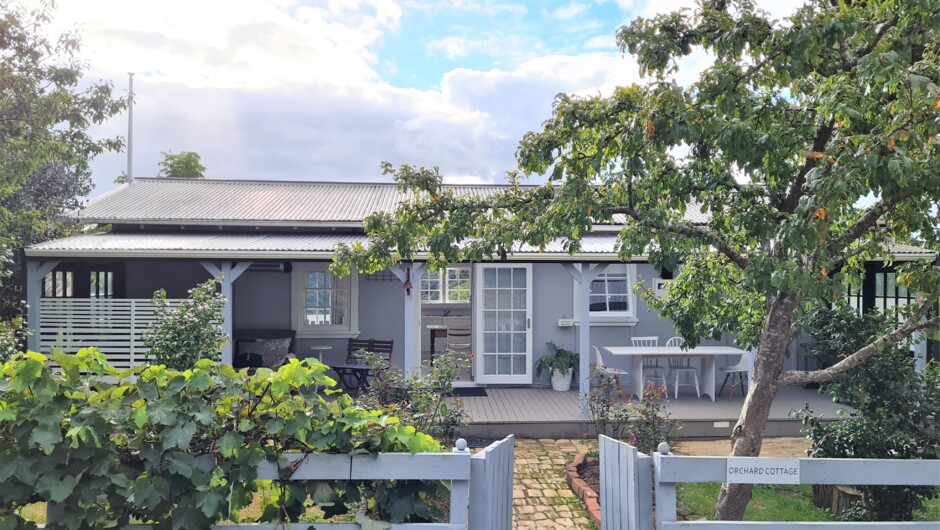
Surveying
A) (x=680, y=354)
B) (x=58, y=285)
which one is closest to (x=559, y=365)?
(x=680, y=354)

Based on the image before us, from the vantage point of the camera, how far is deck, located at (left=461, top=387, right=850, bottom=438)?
7.55 meters

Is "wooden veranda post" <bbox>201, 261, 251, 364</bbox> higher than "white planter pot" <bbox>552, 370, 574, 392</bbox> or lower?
higher

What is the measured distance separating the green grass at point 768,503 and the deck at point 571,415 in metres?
1.43

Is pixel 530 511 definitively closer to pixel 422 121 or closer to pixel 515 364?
pixel 515 364

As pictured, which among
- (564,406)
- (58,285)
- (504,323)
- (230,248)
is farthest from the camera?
(58,285)

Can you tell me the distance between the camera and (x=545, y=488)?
5699 millimetres

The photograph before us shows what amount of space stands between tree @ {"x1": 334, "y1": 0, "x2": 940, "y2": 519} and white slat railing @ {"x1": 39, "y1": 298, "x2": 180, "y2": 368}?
5014 mm

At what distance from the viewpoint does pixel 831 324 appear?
17.1ft

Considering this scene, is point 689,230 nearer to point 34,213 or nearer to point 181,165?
point 34,213

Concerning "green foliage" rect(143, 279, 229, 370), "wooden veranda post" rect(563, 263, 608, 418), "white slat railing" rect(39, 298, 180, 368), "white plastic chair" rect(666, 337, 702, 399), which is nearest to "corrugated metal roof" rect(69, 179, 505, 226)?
"white slat railing" rect(39, 298, 180, 368)

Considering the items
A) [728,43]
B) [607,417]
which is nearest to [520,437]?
[607,417]

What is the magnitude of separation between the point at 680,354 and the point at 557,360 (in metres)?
2.15

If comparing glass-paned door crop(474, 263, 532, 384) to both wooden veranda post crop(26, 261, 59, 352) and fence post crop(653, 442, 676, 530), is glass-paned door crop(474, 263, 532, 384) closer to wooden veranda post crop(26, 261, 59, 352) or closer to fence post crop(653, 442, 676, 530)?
wooden veranda post crop(26, 261, 59, 352)

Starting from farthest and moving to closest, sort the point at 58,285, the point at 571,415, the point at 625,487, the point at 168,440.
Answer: the point at 58,285 → the point at 571,415 → the point at 625,487 → the point at 168,440
